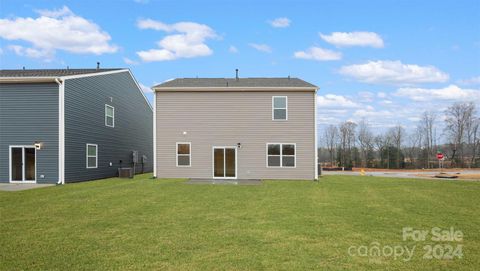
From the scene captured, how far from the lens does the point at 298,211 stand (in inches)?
358

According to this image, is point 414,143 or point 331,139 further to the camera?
point 331,139

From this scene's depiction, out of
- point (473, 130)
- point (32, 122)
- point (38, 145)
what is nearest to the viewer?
point (38, 145)

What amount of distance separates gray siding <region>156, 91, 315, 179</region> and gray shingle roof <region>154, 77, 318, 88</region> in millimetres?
479

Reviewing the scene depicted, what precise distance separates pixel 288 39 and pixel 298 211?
11674 millimetres

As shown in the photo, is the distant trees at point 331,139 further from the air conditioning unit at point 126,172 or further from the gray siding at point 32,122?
the gray siding at point 32,122

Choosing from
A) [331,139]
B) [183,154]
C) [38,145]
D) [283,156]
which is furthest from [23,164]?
[331,139]

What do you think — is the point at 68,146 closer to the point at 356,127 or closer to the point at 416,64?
the point at 416,64

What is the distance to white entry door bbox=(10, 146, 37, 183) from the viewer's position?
1617 centimetres

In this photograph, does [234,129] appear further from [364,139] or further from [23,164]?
[364,139]

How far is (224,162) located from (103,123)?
733 cm

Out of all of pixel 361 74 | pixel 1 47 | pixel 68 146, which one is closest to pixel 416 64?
pixel 361 74

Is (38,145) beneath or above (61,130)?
beneath

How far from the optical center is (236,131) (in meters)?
19.1

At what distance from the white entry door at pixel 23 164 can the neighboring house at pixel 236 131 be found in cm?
563
